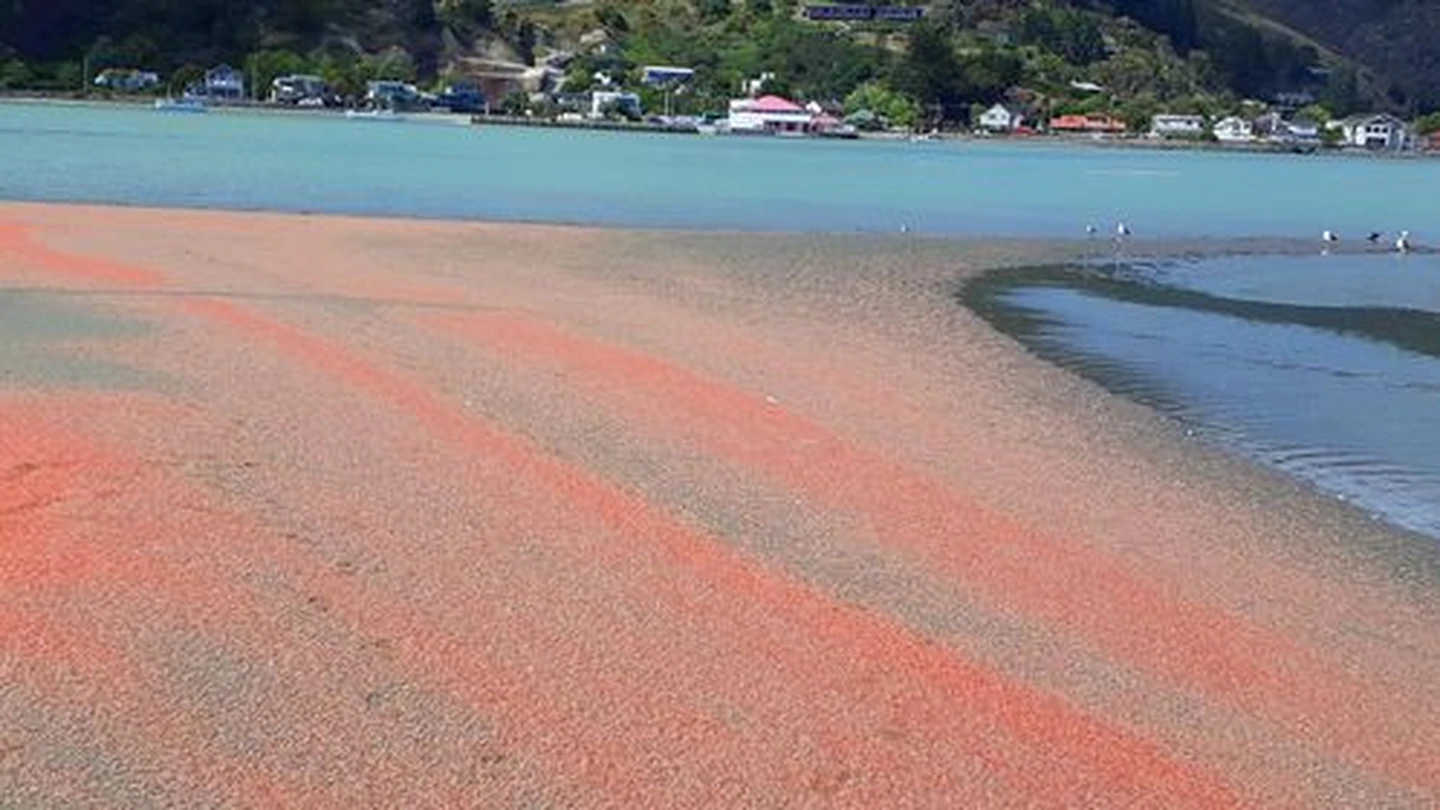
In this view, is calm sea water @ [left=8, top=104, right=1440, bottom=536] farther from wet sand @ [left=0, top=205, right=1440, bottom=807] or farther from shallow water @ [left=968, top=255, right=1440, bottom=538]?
wet sand @ [left=0, top=205, right=1440, bottom=807]

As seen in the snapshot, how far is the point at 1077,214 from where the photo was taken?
65.4m

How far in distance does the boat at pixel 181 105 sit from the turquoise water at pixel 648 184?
127 feet

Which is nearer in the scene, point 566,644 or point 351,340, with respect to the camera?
point 566,644

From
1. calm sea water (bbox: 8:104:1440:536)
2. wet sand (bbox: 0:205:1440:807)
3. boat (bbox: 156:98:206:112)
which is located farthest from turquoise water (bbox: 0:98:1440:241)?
boat (bbox: 156:98:206:112)

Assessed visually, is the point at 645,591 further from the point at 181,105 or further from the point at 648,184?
the point at 181,105

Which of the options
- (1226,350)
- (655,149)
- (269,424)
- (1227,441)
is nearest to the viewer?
(269,424)

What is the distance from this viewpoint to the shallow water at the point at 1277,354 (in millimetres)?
16375

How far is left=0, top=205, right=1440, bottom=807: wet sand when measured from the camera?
711 cm

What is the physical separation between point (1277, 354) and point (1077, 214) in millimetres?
41254

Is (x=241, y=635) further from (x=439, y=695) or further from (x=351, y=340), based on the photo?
(x=351, y=340)

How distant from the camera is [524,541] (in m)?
10.3

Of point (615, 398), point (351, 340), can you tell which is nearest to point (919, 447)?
point (615, 398)

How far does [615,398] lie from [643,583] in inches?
239

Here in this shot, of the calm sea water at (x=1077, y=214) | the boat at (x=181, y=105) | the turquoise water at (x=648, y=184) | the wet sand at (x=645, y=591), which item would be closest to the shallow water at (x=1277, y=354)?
the calm sea water at (x=1077, y=214)
